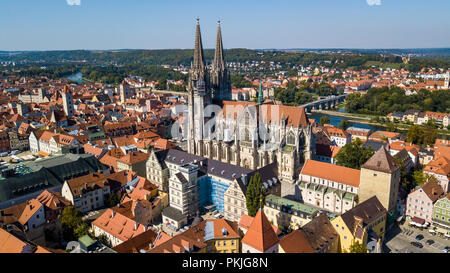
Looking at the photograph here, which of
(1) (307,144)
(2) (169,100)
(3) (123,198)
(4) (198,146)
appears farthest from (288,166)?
(2) (169,100)

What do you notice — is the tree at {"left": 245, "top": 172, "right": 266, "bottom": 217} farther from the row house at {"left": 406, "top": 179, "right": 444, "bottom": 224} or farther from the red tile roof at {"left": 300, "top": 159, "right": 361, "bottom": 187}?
the row house at {"left": 406, "top": 179, "right": 444, "bottom": 224}

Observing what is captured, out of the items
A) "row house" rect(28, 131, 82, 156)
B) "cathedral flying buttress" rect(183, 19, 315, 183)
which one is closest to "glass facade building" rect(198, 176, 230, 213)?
"cathedral flying buttress" rect(183, 19, 315, 183)

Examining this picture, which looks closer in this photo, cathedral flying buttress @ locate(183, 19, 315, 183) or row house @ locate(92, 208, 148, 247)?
row house @ locate(92, 208, 148, 247)

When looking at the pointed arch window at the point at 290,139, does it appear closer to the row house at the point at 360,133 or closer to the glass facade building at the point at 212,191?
the glass facade building at the point at 212,191

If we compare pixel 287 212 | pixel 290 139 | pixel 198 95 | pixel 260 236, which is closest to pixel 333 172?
Result: pixel 290 139

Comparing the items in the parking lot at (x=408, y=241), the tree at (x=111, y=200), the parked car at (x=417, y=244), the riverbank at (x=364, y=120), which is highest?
the tree at (x=111, y=200)

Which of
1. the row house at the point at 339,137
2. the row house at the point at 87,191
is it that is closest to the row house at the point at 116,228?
the row house at the point at 87,191
